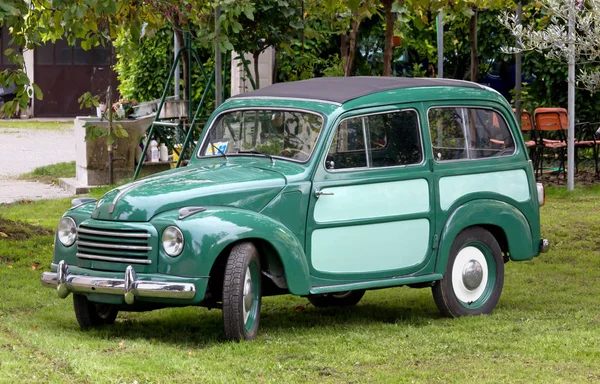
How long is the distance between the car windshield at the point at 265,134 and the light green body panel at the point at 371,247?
58cm

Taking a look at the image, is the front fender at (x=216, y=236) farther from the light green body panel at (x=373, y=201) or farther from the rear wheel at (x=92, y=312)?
the rear wheel at (x=92, y=312)

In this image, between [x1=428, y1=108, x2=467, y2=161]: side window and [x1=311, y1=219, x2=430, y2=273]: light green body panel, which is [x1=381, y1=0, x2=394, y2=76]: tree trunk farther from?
[x1=311, y1=219, x2=430, y2=273]: light green body panel

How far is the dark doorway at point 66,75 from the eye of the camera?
3200 centimetres

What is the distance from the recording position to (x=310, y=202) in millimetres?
7238

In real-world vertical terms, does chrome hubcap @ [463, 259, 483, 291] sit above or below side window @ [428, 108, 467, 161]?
below

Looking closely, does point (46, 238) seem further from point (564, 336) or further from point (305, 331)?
point (564, 336)

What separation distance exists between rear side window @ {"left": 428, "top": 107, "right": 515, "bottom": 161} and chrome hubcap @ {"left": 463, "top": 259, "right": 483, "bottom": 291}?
2.57 feet

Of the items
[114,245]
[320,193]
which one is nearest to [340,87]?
[320,193]

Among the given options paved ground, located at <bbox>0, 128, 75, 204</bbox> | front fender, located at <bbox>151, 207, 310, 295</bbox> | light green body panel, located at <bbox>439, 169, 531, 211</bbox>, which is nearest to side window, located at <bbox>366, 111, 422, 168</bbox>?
light green body panel, located at <bbox>439, 169, 531, 211</bbox>

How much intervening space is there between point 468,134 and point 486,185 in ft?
1.32

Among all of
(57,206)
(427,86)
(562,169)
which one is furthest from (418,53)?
(427,86)

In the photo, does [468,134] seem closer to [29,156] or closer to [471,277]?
[471,277]

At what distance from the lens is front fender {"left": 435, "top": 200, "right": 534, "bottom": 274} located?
25.5 feet

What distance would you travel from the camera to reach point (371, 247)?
7.48 m
